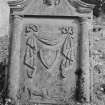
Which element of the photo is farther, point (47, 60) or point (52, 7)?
point (52, 7)

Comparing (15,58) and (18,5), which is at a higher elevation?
(18,5)

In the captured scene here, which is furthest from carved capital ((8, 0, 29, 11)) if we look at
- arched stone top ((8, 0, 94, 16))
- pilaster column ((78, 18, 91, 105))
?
pilaster column ((78, 18, 91, 105))

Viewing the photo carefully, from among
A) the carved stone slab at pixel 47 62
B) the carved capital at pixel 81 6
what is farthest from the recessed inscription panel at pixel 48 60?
the carved capital at pixel 81 6

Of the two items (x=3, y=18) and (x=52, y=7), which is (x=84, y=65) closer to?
(x=52, y=7)

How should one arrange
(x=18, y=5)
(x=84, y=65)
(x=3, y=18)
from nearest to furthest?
(x=84, y=65)
(x=18, y=5)
(x=3, y=18)

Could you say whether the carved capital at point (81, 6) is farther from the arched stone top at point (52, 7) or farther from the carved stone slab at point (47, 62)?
the carved stone slab at point (47, 62)

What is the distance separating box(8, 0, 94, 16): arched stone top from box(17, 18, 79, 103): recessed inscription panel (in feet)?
0.64

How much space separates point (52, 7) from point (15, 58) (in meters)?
1.50

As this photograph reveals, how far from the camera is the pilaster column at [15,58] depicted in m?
4.94

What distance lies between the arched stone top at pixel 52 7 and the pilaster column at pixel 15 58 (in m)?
0.27

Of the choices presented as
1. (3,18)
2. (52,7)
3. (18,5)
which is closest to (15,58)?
(18,5)

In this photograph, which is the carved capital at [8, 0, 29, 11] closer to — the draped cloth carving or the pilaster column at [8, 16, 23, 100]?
the pilaster column at [8, 16, 23, 100]

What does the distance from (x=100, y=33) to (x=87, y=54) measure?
9.21ft

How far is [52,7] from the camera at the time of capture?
522 centimetres
